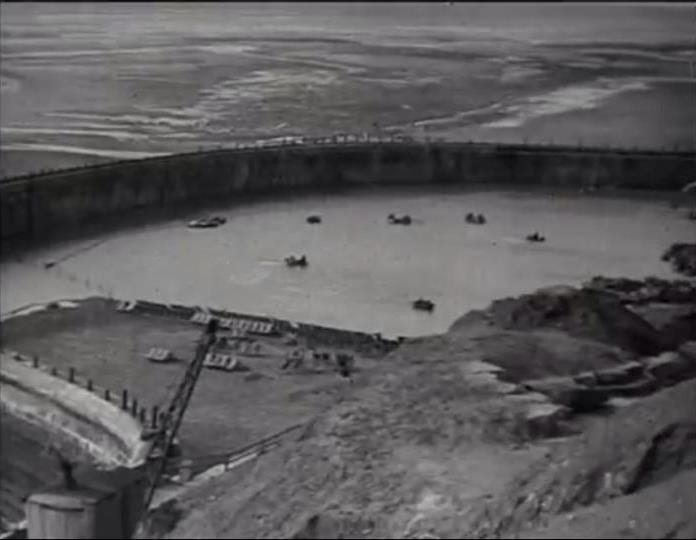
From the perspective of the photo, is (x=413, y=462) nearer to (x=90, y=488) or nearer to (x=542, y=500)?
(x=542, y=500)

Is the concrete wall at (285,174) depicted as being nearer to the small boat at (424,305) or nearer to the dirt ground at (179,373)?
the dirt ground at (179,373)

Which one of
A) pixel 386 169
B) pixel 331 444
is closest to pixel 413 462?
pixel 331 444

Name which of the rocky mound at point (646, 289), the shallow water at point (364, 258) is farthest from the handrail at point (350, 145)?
the rocky mound at point (646, 289)

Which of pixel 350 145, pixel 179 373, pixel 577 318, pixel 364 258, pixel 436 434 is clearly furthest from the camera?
pixel 350 145

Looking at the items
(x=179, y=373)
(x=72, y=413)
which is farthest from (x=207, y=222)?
(x=72, y=413)

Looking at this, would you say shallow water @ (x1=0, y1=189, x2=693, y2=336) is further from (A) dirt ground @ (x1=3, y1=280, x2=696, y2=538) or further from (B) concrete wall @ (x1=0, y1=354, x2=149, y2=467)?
(B) concrete wall @ (x1=0, y1=354, x2=149, y2=467)

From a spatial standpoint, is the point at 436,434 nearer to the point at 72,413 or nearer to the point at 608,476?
the point at 608,476

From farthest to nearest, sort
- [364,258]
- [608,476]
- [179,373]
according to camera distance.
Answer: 1. [364,258]
2. [179,373]
3. [608,476]
